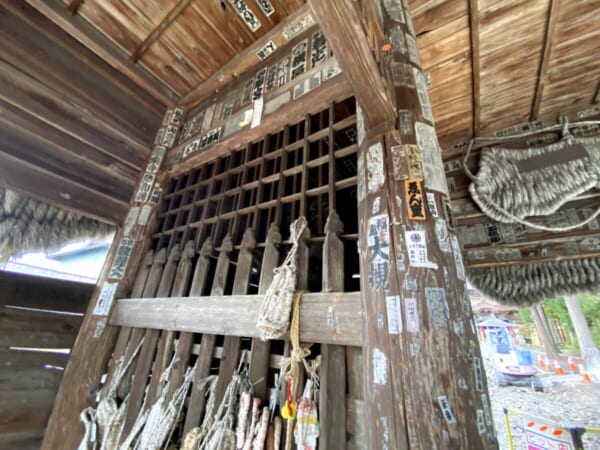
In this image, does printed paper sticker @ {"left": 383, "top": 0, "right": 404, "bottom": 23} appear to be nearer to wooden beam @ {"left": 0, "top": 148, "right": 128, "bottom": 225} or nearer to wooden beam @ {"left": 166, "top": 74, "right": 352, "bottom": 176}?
wooden beam @ {"left": 166, "top": 74, "right": 352, "bottom": 176}

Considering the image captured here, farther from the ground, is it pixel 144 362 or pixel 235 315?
pixel 235 315

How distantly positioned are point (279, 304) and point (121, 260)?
5.86ft

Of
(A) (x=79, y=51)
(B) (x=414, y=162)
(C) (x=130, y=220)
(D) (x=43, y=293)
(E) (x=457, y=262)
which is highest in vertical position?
(A) (x=79, y=51)

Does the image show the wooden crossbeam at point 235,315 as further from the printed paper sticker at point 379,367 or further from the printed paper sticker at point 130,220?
the printed paper sticker at point 130,220

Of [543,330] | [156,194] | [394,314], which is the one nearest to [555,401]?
[543,330]

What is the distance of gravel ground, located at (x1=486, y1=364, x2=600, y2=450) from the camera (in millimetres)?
5273

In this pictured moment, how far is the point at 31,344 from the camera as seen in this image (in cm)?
187

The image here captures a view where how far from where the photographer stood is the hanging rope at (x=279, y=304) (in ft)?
3.54

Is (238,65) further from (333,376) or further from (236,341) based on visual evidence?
(333,376)

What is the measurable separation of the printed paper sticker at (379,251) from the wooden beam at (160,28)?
2.59m

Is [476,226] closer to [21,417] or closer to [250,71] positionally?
[250,71]

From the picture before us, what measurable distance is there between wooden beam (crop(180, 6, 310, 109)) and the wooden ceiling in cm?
2

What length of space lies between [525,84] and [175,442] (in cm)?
385

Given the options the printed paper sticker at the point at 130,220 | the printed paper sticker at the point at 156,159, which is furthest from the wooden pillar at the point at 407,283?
the printed paper sticker at the point at 156,159
